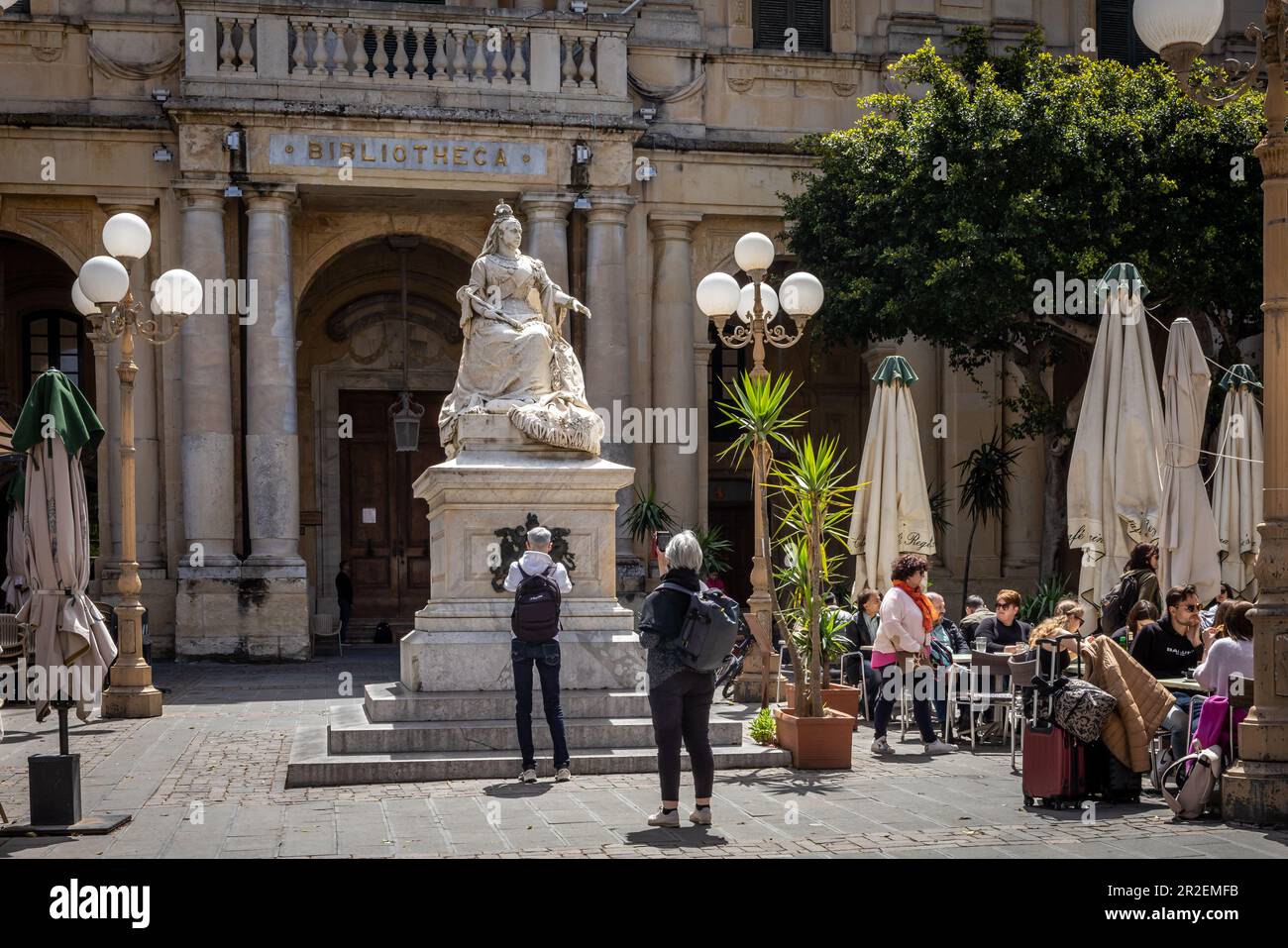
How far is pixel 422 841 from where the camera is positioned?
858 centimetres

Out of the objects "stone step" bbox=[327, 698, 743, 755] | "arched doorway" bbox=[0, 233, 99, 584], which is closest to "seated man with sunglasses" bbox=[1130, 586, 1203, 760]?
"stone step" bbox=[327, 698, 743, 755]

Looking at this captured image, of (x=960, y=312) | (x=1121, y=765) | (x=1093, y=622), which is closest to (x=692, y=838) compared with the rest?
(x=1121, y=765)

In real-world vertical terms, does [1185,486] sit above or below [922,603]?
above

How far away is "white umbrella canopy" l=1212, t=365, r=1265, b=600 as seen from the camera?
1587 centimetres

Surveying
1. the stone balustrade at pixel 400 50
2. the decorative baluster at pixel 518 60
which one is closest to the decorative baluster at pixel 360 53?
the stone balustrade at pixel 400 50

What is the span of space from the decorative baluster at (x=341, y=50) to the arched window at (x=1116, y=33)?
42.3ft

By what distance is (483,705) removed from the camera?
1193 centimetres

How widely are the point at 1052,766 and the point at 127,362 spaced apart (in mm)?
9904

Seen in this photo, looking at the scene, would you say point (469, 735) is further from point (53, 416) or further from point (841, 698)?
point (53, 416)

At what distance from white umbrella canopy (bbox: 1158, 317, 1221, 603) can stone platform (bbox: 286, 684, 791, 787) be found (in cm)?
414

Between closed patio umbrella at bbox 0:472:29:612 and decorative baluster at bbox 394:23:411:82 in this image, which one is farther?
decorative baluster at bbox 394:23:411:82

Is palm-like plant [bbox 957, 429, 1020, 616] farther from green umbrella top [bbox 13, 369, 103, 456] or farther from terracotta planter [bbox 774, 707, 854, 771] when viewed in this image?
green umbrella top [bbox 13, 369, 103, 456]

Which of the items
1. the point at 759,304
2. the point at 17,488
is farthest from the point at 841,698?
the point at 17,488
